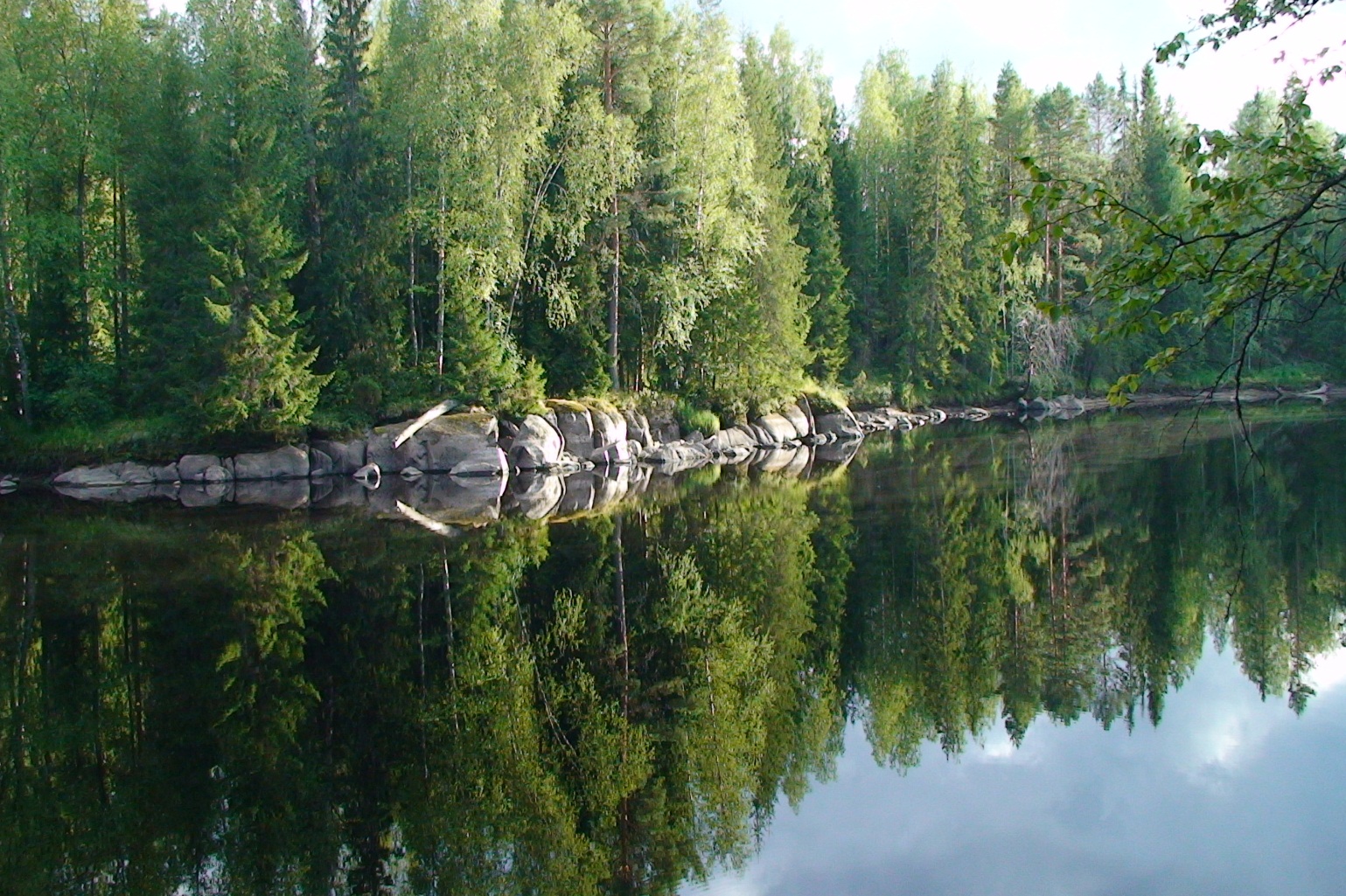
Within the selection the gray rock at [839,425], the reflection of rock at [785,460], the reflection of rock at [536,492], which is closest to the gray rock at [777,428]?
the reflection of rock at [785,460]

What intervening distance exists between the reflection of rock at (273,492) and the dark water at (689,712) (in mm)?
5616

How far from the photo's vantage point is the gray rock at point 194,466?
27172 millimetres

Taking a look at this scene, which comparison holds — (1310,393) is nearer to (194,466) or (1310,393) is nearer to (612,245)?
(612,245)

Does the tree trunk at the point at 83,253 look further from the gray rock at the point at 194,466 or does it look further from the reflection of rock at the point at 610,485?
the reflection of rock at the point at 610,485

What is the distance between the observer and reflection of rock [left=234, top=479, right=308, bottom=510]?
77.4ft

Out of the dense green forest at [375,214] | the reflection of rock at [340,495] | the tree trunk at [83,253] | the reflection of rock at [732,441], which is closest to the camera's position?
the reflection of rock at [340,495]

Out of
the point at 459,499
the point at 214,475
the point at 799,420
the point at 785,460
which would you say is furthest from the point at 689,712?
the point at 799,420

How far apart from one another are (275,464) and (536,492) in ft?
25.5

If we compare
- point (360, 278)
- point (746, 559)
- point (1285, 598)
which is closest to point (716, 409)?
point (360, 278)

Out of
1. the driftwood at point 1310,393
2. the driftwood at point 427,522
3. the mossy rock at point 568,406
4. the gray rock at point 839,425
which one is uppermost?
the driftwood at point 1310,393

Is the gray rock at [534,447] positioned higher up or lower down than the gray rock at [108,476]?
higher up

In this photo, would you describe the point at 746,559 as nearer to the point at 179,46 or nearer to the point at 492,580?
the point at 492,580

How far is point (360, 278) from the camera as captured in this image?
3000 centimetres

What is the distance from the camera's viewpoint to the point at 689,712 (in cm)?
934
